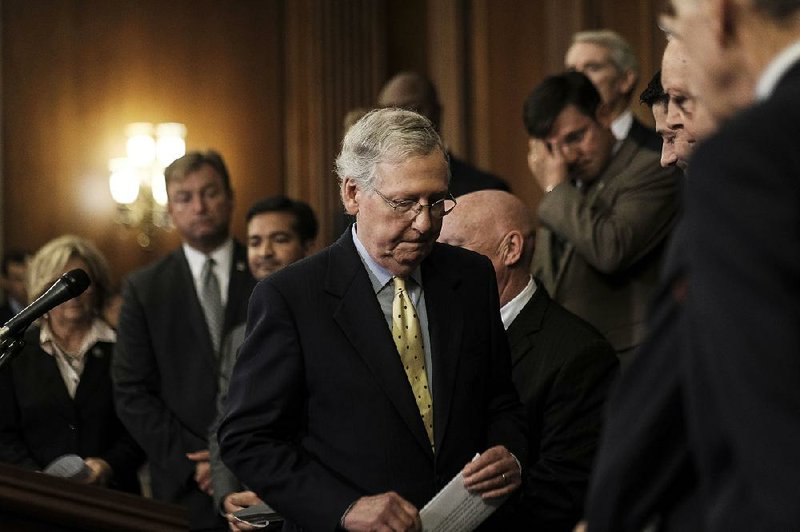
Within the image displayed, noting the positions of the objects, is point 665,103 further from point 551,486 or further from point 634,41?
point 634,41

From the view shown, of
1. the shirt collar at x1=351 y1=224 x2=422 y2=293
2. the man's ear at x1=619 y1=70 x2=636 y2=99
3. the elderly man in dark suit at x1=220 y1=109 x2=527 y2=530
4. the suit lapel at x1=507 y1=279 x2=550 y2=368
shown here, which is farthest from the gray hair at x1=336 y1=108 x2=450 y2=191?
the man's ear at x1=619 y1=70 x2=636 y2=99

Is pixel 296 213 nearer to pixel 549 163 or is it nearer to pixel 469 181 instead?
pixel 469 181

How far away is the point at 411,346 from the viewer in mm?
2850

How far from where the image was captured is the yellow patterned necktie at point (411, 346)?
2.81 m

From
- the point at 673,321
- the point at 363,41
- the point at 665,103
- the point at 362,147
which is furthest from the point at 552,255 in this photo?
the point at 363,41

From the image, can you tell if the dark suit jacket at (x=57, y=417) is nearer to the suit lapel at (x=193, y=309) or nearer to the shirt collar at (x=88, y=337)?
the shirt collar at (x=88, y=337)

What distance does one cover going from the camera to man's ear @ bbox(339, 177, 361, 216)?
2943 millimetres

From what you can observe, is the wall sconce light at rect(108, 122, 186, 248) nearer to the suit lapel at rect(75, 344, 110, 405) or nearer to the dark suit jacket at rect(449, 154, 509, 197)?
the suit lapel at rect(75, 344, 110, 405)

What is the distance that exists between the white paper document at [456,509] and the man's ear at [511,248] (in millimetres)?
1054

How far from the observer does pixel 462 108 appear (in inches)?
308

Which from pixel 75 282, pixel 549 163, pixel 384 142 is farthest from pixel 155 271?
pixel 384 142

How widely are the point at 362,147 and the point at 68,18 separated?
271 inches

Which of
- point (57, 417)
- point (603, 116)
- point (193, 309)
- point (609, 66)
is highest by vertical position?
point (609, 66)

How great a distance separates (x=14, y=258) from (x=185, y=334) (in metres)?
4.11
